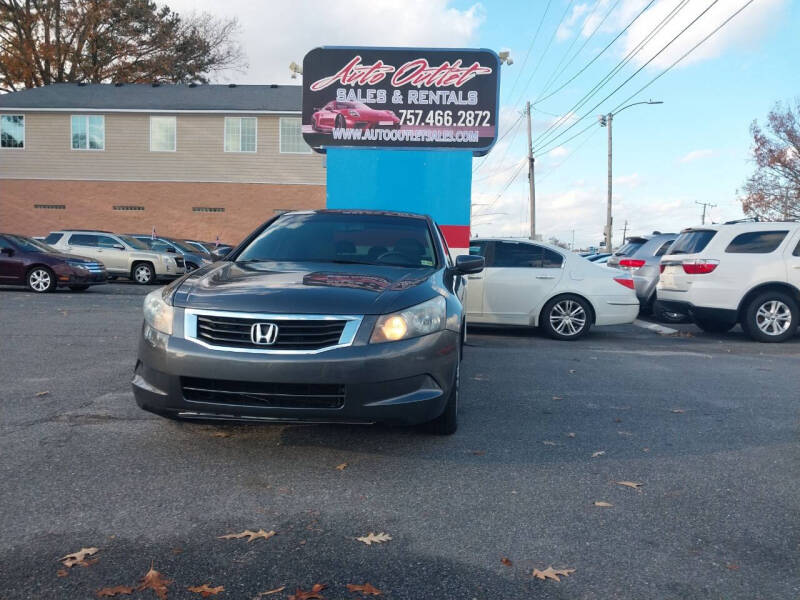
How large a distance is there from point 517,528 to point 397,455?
1201 mm

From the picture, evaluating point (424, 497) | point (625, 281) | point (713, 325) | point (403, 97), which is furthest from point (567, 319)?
point (424, 497)

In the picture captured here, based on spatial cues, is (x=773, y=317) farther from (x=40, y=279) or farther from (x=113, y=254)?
(x=113, y=254)

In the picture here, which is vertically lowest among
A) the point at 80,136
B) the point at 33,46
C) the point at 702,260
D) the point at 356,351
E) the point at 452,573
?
the point at 452,573

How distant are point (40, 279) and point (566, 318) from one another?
12.1 meters

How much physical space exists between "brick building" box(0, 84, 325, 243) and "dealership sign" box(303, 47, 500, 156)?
2186 centimetres

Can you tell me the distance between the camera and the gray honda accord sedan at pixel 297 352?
3.89m

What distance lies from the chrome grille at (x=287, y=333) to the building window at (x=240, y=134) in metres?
28.6

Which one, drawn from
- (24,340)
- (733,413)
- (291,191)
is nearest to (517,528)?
Answer: (733,413)

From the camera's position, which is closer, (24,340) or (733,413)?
(733,413)

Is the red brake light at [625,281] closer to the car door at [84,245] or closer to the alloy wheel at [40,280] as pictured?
the alloy wheel at [40,280]

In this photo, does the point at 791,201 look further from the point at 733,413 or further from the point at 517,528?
the point at 517,528

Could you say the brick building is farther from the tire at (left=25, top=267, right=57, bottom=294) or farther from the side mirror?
the side mirror

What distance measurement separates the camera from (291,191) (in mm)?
31344

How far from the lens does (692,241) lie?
11.1 m
